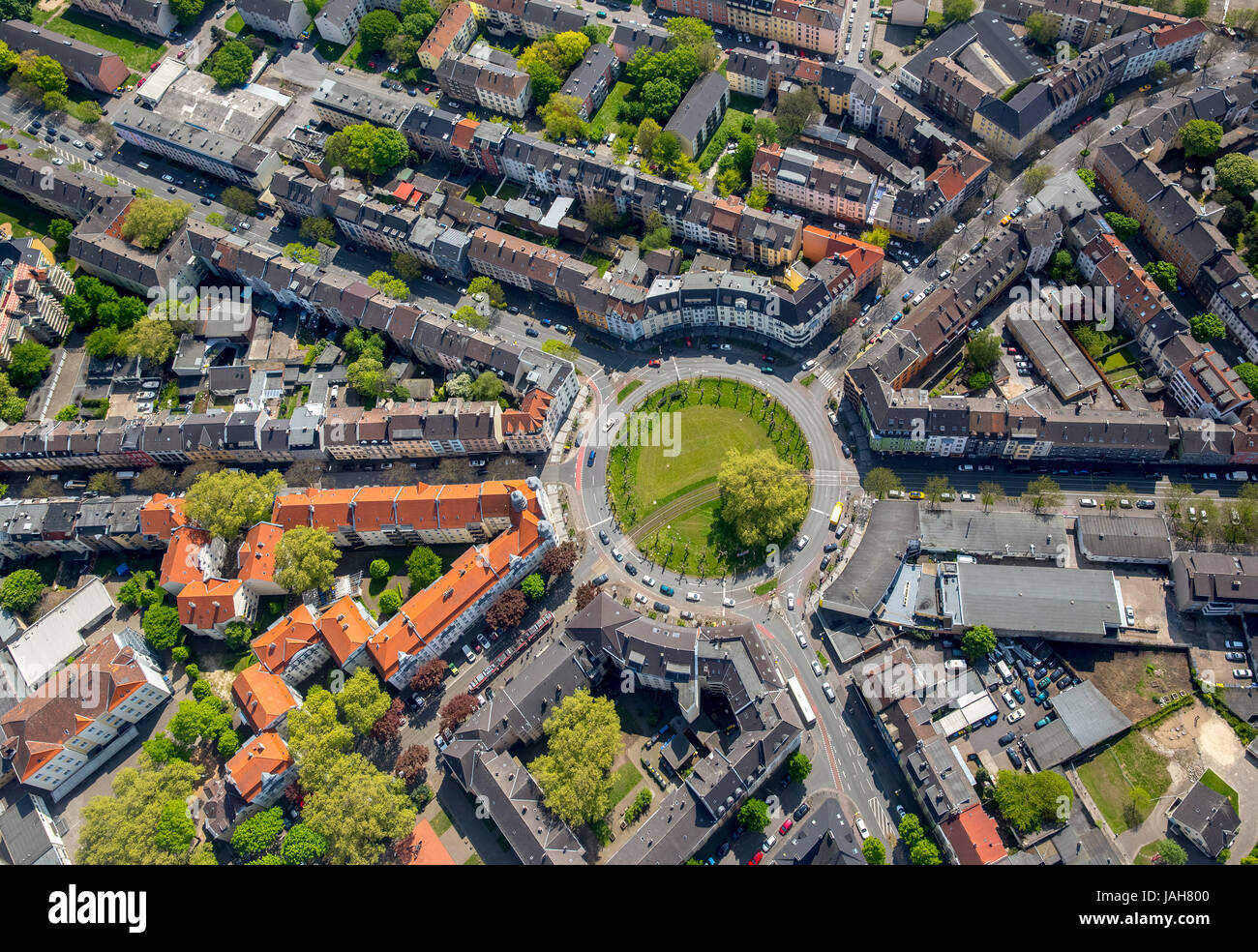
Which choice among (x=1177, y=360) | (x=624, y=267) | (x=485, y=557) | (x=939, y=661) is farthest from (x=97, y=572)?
(x=1177, y=360)

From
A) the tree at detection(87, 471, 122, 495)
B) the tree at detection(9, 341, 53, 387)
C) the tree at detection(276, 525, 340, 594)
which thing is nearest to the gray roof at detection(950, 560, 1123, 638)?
the tree at detection(276, 525, 340, 594)

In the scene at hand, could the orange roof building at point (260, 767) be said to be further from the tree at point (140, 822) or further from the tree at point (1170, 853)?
the tree at point (1170, 853)

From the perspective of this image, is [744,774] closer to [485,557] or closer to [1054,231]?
[485,557]

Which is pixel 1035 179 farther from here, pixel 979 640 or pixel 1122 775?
pixel 1122 775

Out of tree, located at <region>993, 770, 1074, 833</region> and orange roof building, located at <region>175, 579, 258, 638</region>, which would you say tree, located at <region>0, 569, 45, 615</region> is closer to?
orange roof building, located at <region>175, 579, 258, 638</region>

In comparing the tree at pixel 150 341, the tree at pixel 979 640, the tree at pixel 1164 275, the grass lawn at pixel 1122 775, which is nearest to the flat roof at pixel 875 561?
the tree at pixel 979 640

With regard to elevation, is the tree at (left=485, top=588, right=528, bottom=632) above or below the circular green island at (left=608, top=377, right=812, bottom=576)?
below
